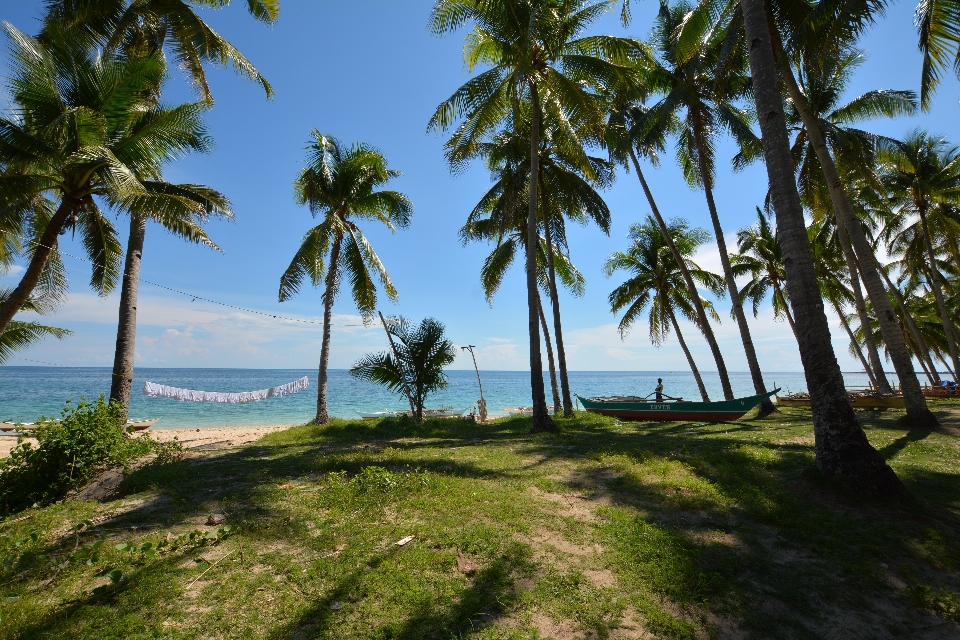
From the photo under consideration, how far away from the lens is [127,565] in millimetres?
3656

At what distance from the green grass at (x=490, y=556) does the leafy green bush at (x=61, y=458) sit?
673 millimetres

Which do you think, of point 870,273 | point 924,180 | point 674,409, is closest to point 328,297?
point 674,409

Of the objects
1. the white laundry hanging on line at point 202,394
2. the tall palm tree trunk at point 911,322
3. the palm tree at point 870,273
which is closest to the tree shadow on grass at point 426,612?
the palm tree at point 870,273

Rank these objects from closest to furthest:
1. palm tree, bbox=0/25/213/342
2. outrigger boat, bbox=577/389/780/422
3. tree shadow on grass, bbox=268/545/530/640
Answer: tree shadow on grass, bbox=268/545/530/640, palm tree, bbox=0/25/213/342, outrigger boat, bbox=577/389/780/422

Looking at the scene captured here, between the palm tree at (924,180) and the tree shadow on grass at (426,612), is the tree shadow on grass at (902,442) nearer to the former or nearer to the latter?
the tree shadow on grass at (426,612)

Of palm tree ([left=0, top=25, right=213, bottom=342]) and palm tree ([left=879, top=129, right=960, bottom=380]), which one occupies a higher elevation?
palm tree ([left=879, top=129, right=960, bottom=380])

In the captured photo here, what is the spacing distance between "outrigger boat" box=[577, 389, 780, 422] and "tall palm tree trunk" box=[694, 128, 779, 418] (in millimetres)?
996

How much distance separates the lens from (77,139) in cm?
754

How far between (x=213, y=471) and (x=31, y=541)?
107 inches

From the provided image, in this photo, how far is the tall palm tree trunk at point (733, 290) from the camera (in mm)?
14102

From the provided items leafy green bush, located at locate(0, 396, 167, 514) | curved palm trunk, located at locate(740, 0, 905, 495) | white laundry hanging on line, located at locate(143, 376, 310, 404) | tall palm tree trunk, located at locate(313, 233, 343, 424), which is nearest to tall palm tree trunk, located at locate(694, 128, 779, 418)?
curved palm trunk, located at locate(740, 0, 905, 495)

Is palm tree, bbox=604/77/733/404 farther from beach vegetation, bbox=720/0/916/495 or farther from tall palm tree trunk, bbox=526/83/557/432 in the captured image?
beach vegetation, bbox=720/0/916/495

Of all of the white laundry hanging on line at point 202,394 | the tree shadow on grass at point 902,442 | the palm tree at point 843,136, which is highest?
the palm tree at point 843,136

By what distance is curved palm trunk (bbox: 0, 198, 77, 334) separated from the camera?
24.2 feet
